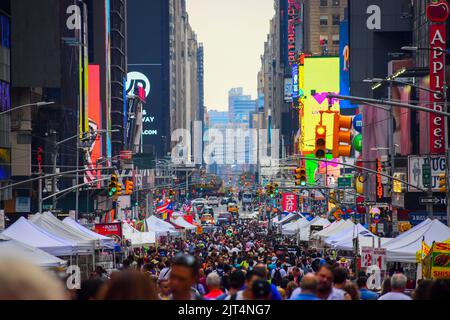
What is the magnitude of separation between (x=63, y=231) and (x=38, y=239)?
4235mm

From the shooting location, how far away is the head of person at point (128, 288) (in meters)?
5.78

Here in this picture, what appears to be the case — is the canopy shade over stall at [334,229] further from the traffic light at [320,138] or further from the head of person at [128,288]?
the head of person at [128,288]

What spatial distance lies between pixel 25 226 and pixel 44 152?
139 feet

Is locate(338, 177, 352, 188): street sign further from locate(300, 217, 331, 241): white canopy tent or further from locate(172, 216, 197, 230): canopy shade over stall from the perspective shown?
locate(300, 217, 331, 241): white canopy tent

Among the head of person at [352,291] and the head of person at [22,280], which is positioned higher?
the head of person at [22,280]

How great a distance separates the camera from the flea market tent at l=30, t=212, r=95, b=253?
32.2 metres

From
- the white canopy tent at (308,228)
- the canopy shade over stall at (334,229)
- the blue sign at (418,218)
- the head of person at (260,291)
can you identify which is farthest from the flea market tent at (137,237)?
the head of person at (260,291)

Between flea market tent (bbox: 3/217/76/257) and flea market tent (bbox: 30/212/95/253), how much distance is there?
6.38ft

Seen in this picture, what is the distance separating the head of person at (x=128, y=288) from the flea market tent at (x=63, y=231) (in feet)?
86.0

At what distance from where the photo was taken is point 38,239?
28984 mm
